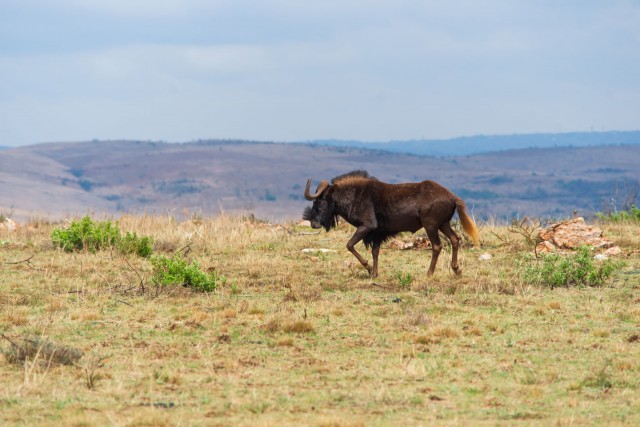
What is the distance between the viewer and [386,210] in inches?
554

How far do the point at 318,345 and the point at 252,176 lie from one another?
145 m

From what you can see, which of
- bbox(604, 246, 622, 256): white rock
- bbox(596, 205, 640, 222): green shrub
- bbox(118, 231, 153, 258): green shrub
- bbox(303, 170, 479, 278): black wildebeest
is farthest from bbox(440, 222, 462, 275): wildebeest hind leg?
bbox(596, 205, 640, 222): green shrub

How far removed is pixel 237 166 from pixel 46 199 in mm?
43386

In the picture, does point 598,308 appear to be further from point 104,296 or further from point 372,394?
point 104,296

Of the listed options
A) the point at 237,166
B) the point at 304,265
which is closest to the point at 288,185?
the point at 237,166

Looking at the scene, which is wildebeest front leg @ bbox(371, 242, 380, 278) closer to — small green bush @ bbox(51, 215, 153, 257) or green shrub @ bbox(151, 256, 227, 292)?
green shrub @ bbox(151, 256, 227, 292)

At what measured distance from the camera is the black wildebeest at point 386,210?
1374cm

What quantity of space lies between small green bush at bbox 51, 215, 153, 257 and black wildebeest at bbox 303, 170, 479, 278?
130 inches

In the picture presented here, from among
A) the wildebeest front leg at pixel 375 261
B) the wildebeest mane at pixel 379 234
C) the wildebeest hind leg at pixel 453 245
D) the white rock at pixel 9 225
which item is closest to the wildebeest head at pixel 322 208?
the wildebeest mane at pixel 379 234

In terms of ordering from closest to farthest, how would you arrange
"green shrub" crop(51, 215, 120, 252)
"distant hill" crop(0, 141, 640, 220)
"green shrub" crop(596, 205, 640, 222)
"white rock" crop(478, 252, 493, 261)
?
"white rock" crop(478, 252, 493, 261), "green shrub" crop(51, 215, 120, 252), "green shrub" crop(596, 205, 640, 222), "distant hill" crop(0, 141, 640, 220)

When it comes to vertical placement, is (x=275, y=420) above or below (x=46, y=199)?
above

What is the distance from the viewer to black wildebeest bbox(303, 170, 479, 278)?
1374cm

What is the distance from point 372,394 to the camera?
24.9 feet

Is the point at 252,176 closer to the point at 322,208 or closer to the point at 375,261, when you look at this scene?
the point at 322,208
